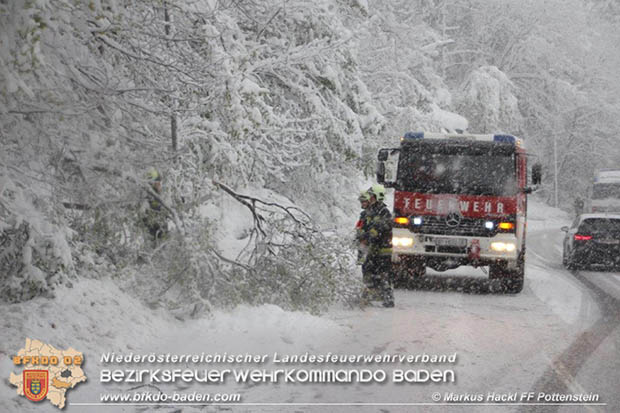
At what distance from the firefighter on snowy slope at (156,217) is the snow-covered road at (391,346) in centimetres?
76

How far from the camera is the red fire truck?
39.7ft

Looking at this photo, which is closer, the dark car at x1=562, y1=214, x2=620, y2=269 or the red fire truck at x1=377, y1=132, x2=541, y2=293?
the red fire truck at x1=377, y1=132, x2=541, y2=293

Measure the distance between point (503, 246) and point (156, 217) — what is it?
257 inches

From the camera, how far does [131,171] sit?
608 centimetres

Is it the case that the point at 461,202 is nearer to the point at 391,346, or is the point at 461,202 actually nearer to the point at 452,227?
the point at 452,227

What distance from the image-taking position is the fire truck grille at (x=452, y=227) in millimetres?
12133

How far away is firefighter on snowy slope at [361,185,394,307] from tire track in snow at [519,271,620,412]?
280cm

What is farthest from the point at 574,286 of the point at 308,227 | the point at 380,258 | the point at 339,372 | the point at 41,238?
the point at 41,238

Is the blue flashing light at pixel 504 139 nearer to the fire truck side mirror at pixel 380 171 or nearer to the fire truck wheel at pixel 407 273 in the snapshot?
the fire truck side mirror at pixel 380 171

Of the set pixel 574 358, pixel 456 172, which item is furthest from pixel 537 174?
pixel 574 358

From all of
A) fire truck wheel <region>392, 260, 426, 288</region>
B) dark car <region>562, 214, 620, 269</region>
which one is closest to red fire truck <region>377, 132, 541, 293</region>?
fire truck wheel <region>392, 260, 426, 288</region>

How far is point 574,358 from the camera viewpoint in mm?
7465

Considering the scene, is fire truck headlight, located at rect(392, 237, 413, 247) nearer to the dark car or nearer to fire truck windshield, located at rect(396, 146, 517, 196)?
fire truck windshield, located at rect(396, 146, 517, 196)

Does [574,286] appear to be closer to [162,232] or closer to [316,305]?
[316,305]
